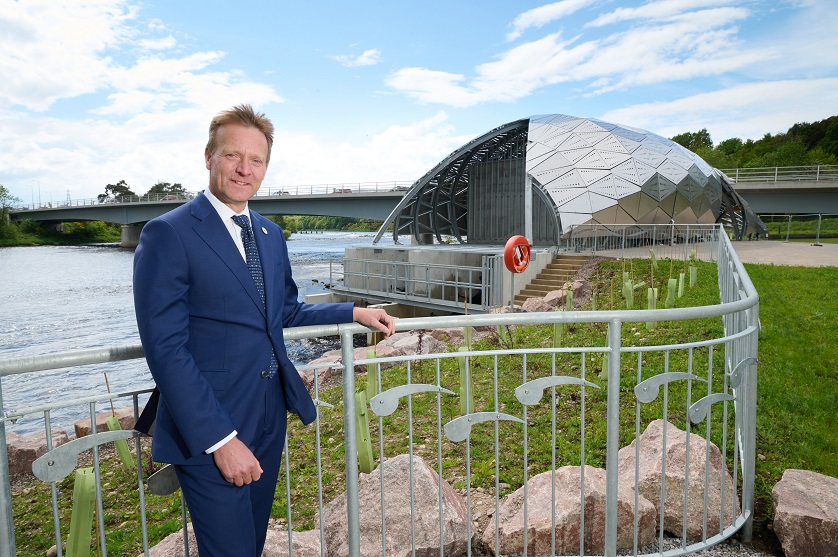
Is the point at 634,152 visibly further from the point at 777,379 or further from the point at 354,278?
the point at 777,379

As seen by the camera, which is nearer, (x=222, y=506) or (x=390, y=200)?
(x=222, y=506)

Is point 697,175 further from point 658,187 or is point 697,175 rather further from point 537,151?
point 537,151

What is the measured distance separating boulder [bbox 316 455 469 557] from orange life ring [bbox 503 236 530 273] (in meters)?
8.43

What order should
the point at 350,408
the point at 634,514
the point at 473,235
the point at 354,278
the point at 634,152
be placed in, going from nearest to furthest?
the point at 350,408 < the point at 634,514 < the point at 354,278 < the point at 634,152 < the point at 473,235

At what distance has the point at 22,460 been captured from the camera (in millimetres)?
6406

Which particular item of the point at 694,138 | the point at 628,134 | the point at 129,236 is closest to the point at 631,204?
the point at 628,134

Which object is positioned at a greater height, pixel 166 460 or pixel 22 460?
pixel 166 460

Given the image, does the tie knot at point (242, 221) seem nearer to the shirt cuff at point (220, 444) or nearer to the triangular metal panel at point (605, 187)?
the shirt cuff at point (220, 444)

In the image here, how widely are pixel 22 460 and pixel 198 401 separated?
20.1ft

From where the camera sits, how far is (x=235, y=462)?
6.36ft

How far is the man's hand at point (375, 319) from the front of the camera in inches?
99.3

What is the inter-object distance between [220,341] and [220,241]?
0.36 metres

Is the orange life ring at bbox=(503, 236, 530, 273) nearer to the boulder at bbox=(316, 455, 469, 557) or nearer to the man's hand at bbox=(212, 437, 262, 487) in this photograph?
the boulder at bbox=(316, 455, 469, 557)

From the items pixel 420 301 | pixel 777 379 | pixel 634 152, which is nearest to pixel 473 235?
pixel 634 152
